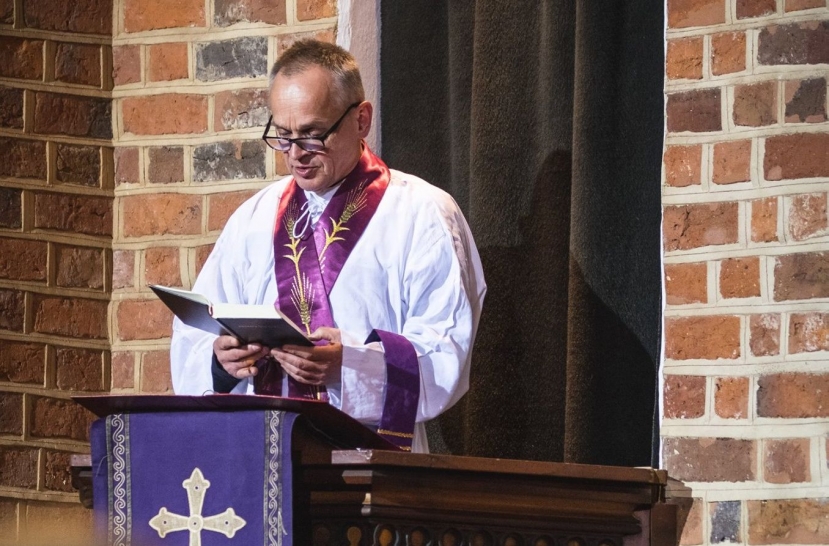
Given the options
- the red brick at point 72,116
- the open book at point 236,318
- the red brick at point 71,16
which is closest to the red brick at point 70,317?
the red brick at point 72,116

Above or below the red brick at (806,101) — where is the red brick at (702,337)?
below

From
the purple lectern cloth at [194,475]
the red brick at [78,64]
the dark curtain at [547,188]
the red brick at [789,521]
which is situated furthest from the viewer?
the red brick at [78,64]

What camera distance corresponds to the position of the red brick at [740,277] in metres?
2.92

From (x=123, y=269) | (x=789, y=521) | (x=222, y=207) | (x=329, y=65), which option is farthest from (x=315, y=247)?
(x=789, y=521)

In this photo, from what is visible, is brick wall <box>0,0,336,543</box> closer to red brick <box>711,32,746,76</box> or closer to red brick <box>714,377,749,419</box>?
red brick <box>711,32,746,76</box>

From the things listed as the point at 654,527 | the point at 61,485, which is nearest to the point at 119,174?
the point at 61,485

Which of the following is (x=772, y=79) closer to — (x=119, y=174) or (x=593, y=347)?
(x=593, y=347)

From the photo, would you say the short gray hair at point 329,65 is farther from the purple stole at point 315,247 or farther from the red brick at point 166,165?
the red brick at point 166,165

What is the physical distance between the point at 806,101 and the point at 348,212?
1.04m

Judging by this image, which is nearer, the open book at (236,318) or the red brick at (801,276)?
the open book at (236,318)

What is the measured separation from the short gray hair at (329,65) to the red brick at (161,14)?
728 mm

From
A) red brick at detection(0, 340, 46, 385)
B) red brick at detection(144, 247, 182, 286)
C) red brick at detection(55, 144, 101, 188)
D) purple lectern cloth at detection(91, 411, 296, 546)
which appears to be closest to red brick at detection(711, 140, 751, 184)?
purple lectern cloth at detection(91, 411, 296, 546)

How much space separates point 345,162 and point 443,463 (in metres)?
1.11

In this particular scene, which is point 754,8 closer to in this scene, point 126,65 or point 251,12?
point 251,12
